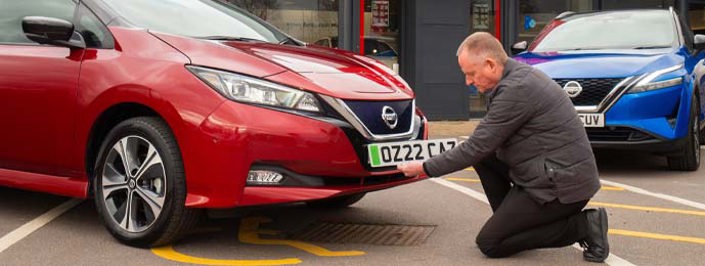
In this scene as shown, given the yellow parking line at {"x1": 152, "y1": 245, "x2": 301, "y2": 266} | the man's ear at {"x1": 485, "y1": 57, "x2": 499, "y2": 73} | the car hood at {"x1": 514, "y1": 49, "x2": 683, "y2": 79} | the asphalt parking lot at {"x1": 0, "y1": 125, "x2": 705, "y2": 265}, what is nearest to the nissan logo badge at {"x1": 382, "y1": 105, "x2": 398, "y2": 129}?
the man's ear at {"x1": 485, "y1": 57, "x2": 499, "y2": 73}

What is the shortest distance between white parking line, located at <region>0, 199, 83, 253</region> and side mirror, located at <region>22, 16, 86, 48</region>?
104cm

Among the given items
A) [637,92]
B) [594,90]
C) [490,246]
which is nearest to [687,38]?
[637,92]

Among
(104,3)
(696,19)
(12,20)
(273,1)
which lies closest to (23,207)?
(12,20)

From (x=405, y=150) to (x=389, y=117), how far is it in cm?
18

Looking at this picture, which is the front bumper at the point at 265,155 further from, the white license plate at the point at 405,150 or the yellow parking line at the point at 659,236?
the yellow parking line at the point at 659,236

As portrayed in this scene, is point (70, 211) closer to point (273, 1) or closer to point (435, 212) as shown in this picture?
point (435, 212)

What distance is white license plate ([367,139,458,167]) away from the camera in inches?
144

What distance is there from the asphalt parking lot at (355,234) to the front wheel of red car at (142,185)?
0.40 ft

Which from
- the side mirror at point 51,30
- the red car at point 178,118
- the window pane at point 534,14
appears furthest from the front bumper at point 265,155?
the window pane at point 534,14

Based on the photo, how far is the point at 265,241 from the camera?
13.4 feet

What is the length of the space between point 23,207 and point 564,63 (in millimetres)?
4272

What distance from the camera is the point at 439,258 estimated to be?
376 centimetres

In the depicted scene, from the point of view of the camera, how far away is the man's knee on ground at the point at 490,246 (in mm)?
3740

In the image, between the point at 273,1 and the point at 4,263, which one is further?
the point at 273,1
